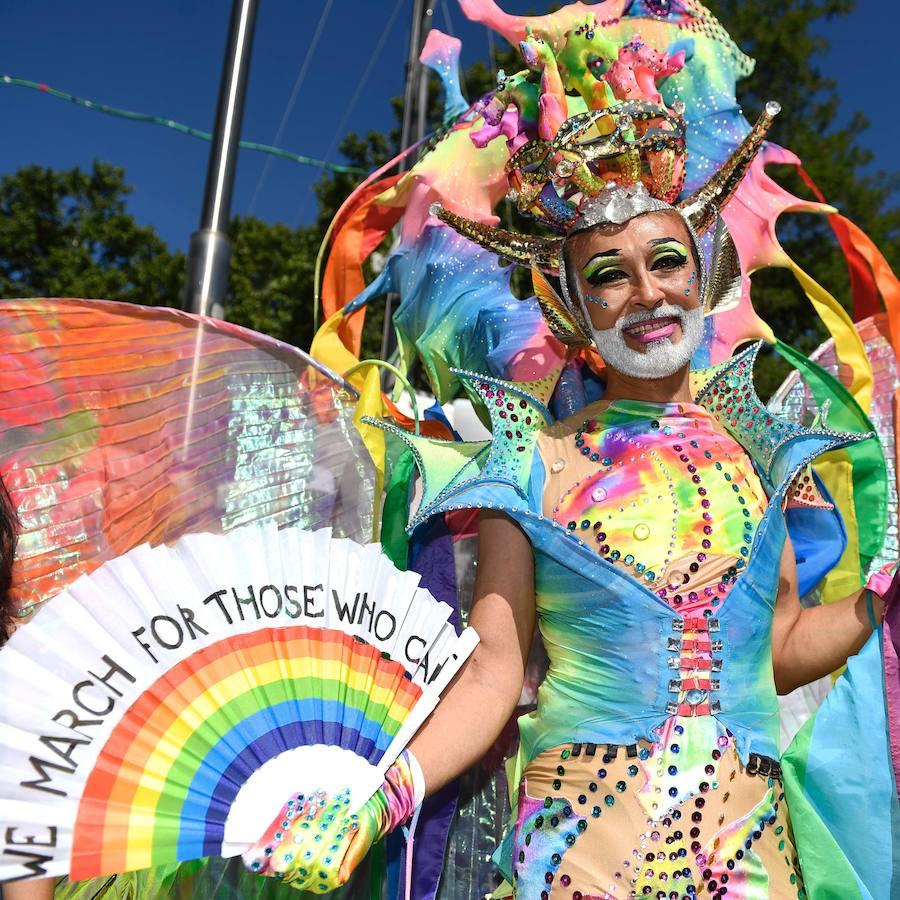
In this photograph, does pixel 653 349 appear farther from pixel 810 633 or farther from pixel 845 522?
pixel 845 522

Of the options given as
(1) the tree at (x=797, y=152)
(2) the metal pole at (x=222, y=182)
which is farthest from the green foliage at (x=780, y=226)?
(2) the metal pole at (x=222, y=182)

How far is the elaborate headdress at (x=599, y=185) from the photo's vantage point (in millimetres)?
1965

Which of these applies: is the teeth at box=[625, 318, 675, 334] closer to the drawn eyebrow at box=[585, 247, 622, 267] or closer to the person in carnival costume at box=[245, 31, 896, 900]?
the person in carnival costume at box=[245, 31, 896, 900]

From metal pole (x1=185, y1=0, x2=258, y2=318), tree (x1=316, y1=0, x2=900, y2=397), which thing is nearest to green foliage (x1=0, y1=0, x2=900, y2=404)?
tree (x1=316, y1=0, x2=900, y2=397)

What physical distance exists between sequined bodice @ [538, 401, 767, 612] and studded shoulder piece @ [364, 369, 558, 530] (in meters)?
0.05

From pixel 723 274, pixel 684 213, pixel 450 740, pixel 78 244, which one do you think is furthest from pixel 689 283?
pixel 78 244

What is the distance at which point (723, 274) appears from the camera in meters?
2.17

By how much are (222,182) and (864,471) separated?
75.5 inches

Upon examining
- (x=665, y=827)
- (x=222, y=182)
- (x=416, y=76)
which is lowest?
(x=665, y=827)

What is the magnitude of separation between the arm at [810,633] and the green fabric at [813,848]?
17 cm

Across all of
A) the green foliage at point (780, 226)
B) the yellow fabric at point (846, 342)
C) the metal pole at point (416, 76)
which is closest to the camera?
the yellow fabric at point (846, 342)

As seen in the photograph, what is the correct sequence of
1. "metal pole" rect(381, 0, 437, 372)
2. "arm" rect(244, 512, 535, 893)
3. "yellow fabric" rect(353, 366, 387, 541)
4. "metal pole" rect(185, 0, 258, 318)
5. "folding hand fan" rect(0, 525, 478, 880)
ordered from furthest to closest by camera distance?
"metal pole" rect(381, 0, 437, 372) < "metal pole" rect(185, 0, 258, 318) < "yellow fabric" rect(353, 366, 387, 541) < "arm" rect(244, 512, 535, 893) < "folding hand fan" rect(0, 525, 478, 880)

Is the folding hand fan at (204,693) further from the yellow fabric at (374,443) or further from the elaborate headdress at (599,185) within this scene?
the elaborate headdress at (599,185)

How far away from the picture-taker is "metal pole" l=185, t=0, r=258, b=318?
2.87 metres
